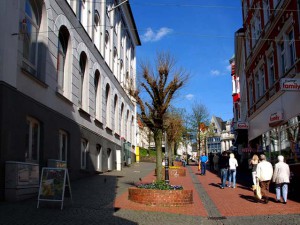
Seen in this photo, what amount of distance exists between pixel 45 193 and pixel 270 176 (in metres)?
7.27

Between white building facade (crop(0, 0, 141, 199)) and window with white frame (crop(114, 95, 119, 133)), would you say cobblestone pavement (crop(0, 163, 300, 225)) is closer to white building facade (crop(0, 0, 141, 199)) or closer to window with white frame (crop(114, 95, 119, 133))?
white building facade (crop(0, 0, 141, 199))

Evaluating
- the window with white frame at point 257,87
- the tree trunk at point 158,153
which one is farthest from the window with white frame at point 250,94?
the tree trunk at point 158,153

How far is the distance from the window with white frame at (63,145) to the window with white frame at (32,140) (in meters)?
3.00

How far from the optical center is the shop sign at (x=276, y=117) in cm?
1876

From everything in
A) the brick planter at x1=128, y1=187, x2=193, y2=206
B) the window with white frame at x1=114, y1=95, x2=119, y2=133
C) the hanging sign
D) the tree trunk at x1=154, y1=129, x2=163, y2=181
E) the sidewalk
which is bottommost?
the sidewalk

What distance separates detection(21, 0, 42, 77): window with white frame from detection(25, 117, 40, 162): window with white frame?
74.8 inches

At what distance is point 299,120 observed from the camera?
15.8 metres

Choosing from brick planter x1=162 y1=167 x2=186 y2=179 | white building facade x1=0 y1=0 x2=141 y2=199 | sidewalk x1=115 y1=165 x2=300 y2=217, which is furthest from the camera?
brick planter x1=162 y1=167 x2=186 y2=179

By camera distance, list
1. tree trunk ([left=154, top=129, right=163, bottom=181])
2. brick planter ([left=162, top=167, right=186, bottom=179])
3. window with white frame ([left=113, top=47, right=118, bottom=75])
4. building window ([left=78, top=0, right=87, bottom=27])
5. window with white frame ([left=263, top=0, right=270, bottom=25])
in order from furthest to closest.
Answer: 1. window with white frame ([left=113, top=47, right=118, bottom=75])
2. brick planter ([left=162, top=167, right=186, bottom=179])
3. building window ([left=78, top=0, right=87, bottom=27])
4. window with white frame ([left=263, top=0, right=270, bottom=25])
5. tree trunk ([left=154, top=129, right=163, bottom=181])

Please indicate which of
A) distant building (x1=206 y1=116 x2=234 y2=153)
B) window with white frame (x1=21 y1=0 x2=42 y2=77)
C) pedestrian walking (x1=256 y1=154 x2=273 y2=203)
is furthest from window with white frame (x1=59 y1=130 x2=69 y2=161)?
distant building (x1=206 y1=116 x2=234 y2=153)

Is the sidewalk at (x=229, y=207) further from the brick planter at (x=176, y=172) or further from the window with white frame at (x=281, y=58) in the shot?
the brick planter at (x=176, y=172)

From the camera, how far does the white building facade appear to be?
495 inches

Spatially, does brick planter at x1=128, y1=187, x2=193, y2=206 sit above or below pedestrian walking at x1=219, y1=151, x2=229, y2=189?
below

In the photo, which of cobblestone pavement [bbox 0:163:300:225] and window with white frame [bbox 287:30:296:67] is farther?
window with white frame [bbox 287:30:296:67]
